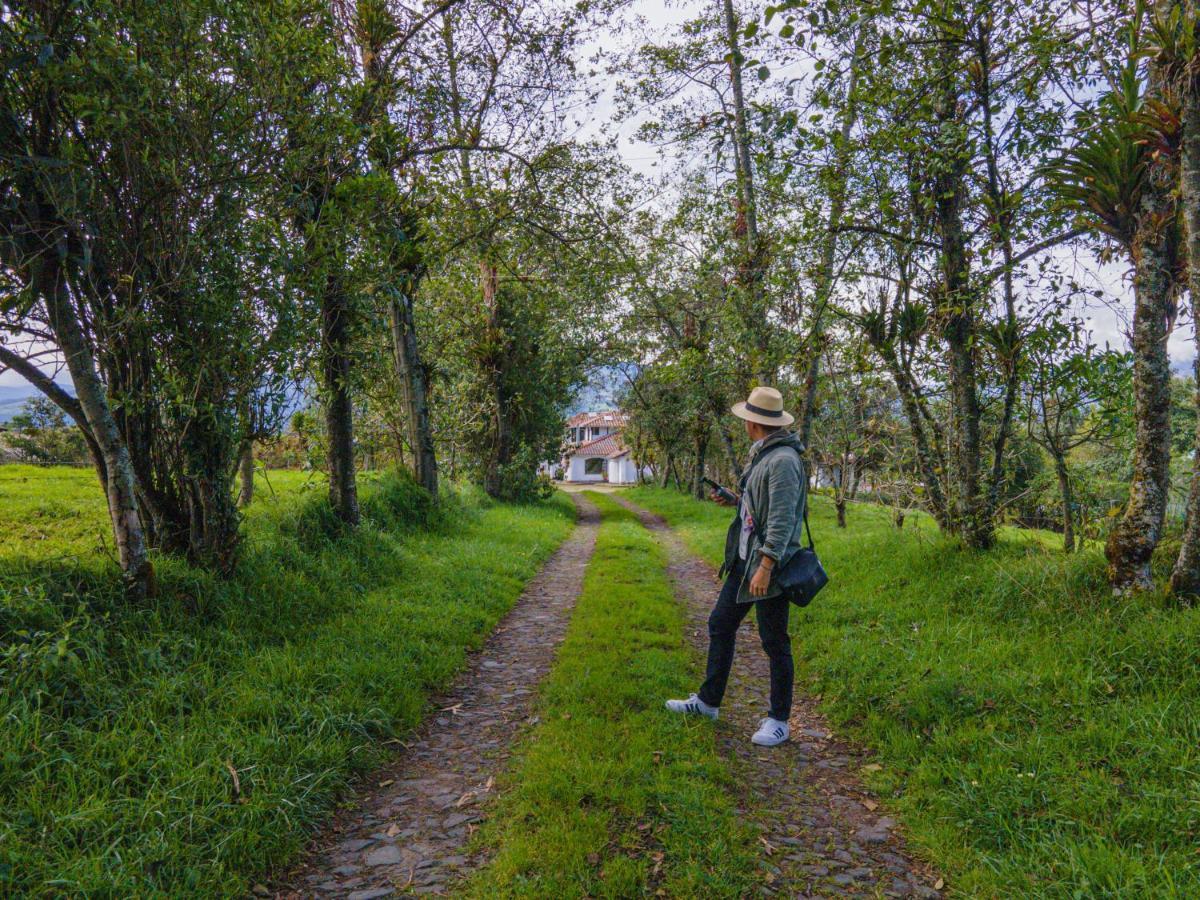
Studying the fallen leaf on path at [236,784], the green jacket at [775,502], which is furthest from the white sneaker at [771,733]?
the fallen leaf on path at [236,784]

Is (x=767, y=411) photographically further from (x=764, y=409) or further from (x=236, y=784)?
(x=236, y=784)

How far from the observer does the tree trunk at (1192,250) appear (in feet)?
15.5

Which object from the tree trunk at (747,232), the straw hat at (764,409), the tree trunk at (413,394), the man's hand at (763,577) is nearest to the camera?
the man's hand at (763,577)

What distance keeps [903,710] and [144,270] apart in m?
7.41

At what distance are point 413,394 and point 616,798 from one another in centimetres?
1051

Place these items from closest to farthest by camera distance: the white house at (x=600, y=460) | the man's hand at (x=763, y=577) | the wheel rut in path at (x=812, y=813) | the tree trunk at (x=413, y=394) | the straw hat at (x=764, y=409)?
1. the wheel rut in path at (x=812, y=813)
2. the man's hand at (x=763, y=577)
3. the straw hat at (x=764, y=409)
4. the tree trunk at (x=413, y=394)
5. the white house at (x=600, y=460)

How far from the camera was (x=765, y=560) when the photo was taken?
464cm

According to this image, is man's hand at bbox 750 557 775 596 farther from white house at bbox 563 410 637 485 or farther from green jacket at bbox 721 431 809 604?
white house at bbox 563 410 637 485

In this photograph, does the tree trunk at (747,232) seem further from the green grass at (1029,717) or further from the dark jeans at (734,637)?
the dark jeans at (734,637)

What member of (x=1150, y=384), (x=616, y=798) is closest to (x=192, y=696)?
(x=616, y=798)

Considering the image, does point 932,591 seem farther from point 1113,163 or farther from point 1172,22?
point 1172,22

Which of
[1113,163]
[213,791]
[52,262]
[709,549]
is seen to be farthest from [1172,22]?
[709,549]

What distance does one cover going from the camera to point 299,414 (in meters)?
7.40

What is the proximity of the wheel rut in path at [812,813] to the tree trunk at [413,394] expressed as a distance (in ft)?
29.6
